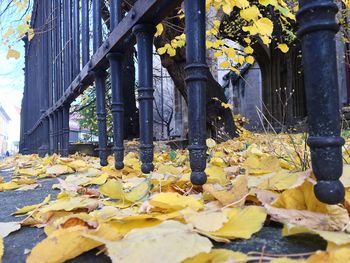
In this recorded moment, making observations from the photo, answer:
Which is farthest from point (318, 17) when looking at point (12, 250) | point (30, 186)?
point (30, 186)

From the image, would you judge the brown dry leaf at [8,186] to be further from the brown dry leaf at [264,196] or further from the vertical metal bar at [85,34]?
the brown dry leaf at [264,196]

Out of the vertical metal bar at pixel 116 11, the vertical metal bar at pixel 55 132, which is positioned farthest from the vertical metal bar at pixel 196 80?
the vertical metal bar at pixel 55 132

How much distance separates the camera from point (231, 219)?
0.71 m

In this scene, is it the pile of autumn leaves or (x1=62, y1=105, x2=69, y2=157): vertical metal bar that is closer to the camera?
the pile of autumn leaves

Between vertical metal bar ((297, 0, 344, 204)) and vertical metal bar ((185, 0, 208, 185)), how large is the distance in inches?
15.6

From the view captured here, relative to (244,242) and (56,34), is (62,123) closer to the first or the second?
(56,34)

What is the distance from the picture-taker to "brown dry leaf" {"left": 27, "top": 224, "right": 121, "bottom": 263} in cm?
59

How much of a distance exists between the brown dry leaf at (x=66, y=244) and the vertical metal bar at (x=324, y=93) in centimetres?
38

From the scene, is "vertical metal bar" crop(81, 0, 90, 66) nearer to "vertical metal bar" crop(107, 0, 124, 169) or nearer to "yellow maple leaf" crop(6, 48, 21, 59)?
"vertical metal bar" crop(107, 0, 124, 169)

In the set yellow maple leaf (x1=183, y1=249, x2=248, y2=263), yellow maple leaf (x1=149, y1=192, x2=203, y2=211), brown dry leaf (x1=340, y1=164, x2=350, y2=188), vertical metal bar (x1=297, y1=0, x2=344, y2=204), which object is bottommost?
yellow maple leaf (x1=183, y1=249, x2=248, y2=263)

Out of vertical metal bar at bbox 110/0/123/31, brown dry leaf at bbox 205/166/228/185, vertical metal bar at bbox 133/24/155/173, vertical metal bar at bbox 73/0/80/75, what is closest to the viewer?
brown dry leaf at bbox 205/166/228/185

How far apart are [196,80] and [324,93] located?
0.45m

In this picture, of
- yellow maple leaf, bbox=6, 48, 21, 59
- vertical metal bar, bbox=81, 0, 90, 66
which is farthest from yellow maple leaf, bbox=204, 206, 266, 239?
yellow maple leaf, bbox=6, 48, 21, 59

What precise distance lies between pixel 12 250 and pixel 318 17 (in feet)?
2.39
